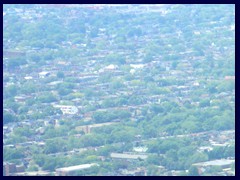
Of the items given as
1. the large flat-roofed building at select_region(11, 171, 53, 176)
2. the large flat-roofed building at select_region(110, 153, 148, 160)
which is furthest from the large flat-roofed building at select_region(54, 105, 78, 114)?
the large flat-roofed building at select_region(11, 171, 53, 176)

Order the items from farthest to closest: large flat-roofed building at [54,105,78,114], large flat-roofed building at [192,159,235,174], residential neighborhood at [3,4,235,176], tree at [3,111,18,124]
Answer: large flat-roofed building at [54,105,78,114], tree at [3,111,18,124], residential neighborhood at [3,4,235,176], large flat-roofed building at [192,159,235,174]

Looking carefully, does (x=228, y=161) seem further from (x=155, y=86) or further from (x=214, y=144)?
(x=155, y=86)

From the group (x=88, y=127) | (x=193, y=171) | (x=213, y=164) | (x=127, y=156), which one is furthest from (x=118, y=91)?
(x=193, y=171)

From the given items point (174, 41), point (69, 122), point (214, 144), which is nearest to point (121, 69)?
point (174, 41)

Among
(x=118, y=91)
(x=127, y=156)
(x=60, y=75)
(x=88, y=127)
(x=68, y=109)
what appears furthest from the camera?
(x=118, y=91)

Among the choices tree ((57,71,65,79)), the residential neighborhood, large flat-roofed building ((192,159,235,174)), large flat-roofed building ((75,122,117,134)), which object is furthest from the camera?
tree ((57,71,65,79))

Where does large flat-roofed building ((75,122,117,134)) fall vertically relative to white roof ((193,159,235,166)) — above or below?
above

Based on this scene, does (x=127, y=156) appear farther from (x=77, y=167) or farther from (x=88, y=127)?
(x=88, y=127)

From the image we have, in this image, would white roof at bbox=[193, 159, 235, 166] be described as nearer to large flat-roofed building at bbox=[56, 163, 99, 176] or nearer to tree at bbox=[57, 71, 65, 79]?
large flat-roofed building at bbox=[56, 163, 99, 176]

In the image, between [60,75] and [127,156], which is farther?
[60,75]

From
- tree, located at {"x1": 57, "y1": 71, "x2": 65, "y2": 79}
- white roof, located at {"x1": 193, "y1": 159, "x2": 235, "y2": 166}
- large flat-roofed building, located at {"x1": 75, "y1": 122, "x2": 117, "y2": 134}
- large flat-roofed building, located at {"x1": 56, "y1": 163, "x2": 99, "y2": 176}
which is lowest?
large flat-roofed building, located at {"x1": 56, "y1": 163, "x2": 99, "y2": 176}

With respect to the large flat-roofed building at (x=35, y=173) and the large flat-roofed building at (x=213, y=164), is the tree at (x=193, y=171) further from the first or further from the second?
the large flat-roofed building at (x=35, y=173)

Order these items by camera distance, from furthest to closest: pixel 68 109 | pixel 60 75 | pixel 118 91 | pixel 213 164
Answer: pixel 118 91 < pixel 60 75 < pixel 68 109 < pixel 213 164
